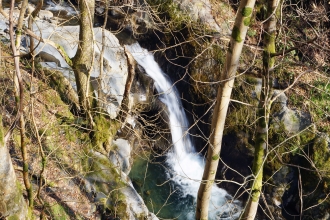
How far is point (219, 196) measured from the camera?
9.52m

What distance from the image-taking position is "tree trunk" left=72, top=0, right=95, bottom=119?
6902 millimetres

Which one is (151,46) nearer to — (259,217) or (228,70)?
(259,217)

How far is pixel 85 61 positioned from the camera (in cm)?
730

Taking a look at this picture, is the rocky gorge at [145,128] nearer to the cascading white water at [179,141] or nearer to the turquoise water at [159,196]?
the turquoise water at [159,196]

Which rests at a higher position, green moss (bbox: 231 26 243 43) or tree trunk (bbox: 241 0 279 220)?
green moss (bbox: 231 26 243 43)

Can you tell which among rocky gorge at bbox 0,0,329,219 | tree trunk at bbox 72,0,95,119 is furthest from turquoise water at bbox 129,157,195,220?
tree trunk at bbox 72,0,95,119

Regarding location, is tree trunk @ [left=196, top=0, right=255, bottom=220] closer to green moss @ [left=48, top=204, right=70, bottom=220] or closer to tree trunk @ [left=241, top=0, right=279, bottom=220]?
tree trunk @ [left=241, top=0, right=279, bottom=220]

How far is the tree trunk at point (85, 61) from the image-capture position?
272 inches

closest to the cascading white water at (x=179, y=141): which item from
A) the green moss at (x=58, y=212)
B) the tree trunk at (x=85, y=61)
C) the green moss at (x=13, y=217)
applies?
the tree trunk at (x=85, y=61)

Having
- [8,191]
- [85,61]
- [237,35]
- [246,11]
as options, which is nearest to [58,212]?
[8,191]

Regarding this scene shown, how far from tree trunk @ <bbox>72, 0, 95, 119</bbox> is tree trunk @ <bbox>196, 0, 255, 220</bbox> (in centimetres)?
330

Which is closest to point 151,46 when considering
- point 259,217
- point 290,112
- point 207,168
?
point 290,112

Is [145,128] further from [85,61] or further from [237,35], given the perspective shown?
[237,35]

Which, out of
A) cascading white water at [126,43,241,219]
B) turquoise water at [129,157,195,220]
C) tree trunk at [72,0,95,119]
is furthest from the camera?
cascading white water at [126,43,241,219]
